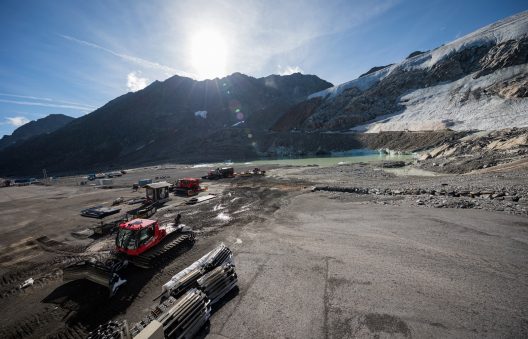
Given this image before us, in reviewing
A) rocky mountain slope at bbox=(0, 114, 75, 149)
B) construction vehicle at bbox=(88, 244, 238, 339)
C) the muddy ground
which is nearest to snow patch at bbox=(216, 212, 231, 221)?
the muddy ground

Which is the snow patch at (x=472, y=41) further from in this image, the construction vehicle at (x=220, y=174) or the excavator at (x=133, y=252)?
the excavator at (x=133, y=252)

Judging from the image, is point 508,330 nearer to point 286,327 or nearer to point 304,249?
point 286,327

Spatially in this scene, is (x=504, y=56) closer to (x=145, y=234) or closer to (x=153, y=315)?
(x=145, y=234)

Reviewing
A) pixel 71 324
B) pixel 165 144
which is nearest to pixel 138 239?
pixel 71 324

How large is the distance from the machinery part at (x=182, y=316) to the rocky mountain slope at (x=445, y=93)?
54510 mm

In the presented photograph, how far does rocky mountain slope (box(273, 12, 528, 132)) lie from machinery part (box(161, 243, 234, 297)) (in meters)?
52.8

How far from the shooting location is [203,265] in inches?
326

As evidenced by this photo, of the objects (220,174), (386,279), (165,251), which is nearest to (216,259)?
(165,251)

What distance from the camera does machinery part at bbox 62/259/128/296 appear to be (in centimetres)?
753

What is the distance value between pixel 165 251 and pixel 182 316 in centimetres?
445

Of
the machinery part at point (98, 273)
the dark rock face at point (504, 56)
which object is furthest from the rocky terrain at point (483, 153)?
the dark rock face at point (504, 56)

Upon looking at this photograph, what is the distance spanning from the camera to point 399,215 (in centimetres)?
1338

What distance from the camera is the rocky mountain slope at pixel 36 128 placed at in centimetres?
15425

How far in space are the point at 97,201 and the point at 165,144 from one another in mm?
71174
